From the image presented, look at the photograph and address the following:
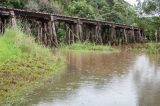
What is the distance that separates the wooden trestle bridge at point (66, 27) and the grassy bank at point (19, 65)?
5.72m

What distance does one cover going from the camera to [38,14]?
2023 centimetres

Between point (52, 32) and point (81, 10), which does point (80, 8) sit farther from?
point (52, 32)

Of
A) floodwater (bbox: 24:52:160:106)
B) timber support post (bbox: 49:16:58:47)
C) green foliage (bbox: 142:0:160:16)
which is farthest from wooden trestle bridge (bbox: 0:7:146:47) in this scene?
floodwater (bbox: 24:52:160:106)

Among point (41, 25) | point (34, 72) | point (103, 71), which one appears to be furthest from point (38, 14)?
point (34, 72)

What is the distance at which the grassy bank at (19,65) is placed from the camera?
23.6ft

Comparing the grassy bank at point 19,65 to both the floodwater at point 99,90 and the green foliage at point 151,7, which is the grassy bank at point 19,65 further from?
the green foliage at point 151,7

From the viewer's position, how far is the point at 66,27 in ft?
85.9

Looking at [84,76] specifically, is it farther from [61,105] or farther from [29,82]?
[61,105]

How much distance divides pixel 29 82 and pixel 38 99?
4.26 ft

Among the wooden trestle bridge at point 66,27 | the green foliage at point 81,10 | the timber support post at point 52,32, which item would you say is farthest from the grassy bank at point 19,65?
the green foliage at point 81,10

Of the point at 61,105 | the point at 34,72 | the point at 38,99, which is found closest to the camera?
the point at 61,105

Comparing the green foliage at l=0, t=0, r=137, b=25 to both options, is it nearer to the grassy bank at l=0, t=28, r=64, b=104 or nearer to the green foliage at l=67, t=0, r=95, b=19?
the green foliage at l=67, t=0, r=95, b=19

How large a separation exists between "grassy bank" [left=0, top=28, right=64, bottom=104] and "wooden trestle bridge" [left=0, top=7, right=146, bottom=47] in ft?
18.8

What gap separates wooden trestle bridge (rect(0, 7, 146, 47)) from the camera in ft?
64.3
